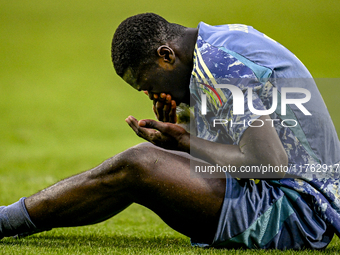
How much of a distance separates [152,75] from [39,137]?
8.86m

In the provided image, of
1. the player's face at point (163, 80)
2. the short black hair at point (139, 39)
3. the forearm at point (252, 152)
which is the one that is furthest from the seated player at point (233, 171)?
the short black hair at point (139, 39)

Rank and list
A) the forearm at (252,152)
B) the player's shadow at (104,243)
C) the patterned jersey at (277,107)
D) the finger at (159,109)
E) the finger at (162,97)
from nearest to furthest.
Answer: the forearm at (252,152)
the patterned jersey at (277,107)
the player's shadow at (104,243)
the finger at (162,97)
the finger at (159,109)

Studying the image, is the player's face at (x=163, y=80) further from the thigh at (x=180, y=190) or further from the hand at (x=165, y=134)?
the thigh at (x=180, y=190)

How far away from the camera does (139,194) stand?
243cm

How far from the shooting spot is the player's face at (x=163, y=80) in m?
2.73

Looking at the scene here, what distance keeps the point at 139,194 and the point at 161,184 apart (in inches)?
6.2

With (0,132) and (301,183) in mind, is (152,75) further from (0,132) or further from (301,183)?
(0,132)

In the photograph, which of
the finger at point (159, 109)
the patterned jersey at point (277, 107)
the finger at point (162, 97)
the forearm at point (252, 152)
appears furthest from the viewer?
the finger at point (159, 109)

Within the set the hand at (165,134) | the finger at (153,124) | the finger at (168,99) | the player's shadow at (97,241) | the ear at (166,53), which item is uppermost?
the ear at (166,53)

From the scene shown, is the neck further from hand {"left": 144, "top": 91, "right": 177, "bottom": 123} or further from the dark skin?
the dark skin

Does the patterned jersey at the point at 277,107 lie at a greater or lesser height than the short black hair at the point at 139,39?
lesser

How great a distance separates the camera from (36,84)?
13750mm

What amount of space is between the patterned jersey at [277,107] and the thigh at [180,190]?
0.49ft

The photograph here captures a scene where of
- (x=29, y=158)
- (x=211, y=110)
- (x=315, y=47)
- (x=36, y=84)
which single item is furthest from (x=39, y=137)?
(x=211, y=110)
